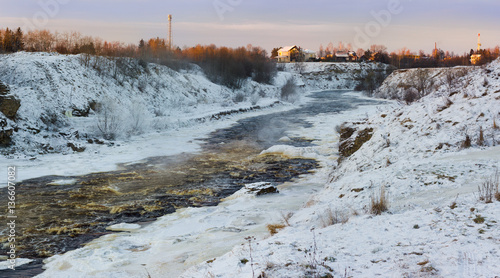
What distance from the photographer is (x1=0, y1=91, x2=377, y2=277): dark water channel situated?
7.26m

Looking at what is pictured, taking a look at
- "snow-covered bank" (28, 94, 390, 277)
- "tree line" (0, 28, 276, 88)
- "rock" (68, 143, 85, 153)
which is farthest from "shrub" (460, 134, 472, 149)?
"tree line" (0, 28, 276, 88)

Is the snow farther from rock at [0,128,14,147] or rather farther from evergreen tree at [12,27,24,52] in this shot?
evergreen tree at [12,27,24,52]

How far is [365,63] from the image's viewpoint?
109m

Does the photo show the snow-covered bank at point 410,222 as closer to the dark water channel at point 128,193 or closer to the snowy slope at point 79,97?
the dark water channel at point 128,193

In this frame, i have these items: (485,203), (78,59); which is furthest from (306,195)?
(78,59)

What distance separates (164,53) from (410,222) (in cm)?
4208

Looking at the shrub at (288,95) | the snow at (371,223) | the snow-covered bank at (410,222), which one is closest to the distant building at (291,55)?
the shrub at (288,95)

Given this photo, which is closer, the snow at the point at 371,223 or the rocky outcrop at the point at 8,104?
the snow at the point at 371,223

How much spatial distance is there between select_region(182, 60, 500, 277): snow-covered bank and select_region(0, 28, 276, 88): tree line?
2671 centimetres

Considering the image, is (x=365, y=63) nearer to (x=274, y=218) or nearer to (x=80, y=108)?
(x=80, y=108)

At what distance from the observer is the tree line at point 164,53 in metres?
29.8

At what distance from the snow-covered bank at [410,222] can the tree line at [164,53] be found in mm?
26708

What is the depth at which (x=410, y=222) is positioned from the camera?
4.41 metres

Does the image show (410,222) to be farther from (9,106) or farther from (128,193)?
(9,106)
